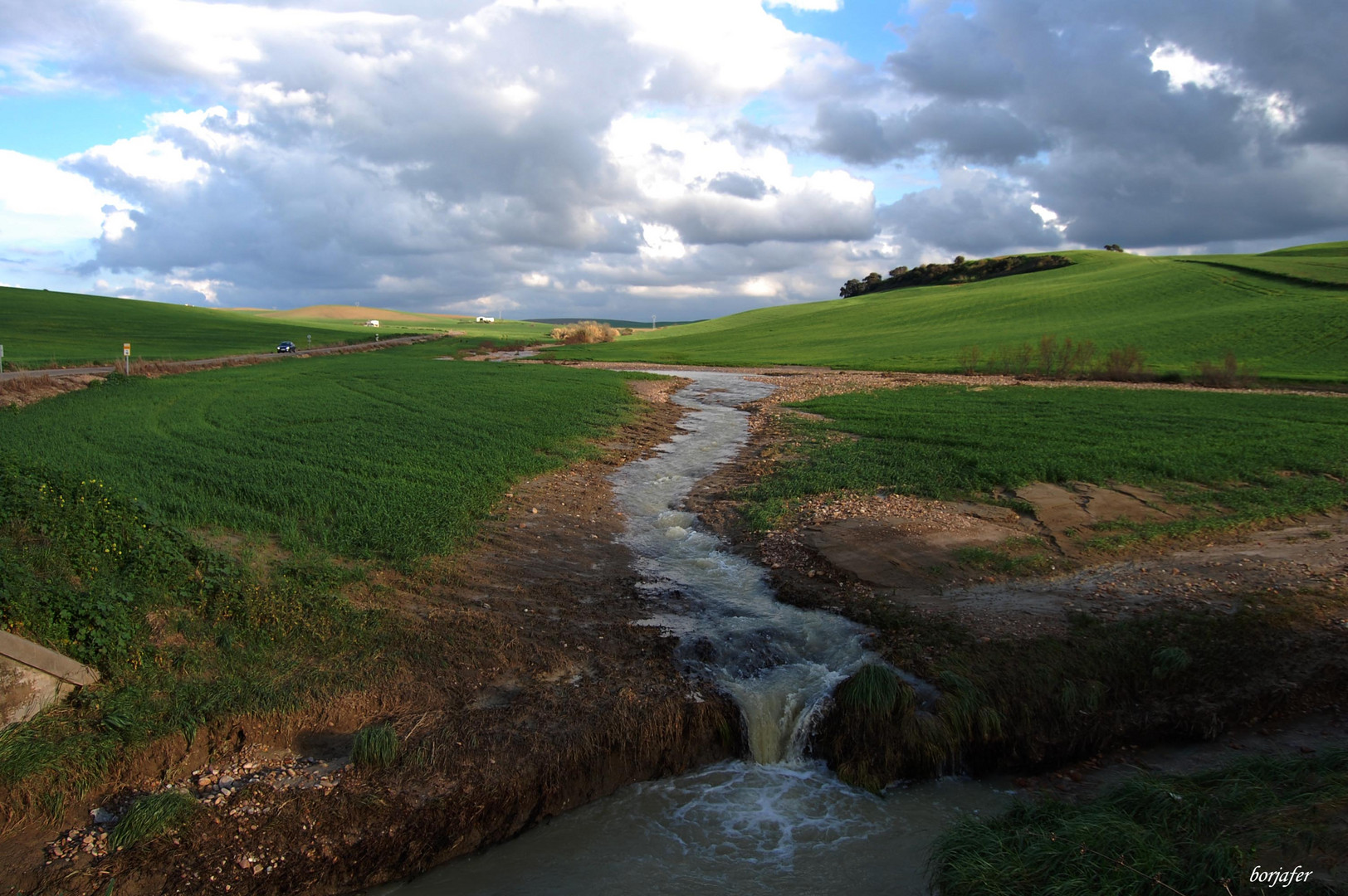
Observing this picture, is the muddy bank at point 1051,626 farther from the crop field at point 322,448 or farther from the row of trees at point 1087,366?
the row of trees at point 1087,366

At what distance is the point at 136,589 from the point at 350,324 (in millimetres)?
164766

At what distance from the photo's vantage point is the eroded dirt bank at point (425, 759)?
6.40 meters

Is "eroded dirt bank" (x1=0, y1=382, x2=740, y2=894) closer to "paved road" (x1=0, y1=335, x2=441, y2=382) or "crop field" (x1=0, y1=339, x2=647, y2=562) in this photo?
"crop field" (x1=0, y1=339, x2=647, y2=562)

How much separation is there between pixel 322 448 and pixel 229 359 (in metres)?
46.8

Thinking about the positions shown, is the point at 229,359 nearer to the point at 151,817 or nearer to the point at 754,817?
the point at 151,817

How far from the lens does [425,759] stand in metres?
7.51

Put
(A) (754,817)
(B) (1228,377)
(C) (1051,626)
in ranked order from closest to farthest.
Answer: (A) (754,817), (C) (1051,626), (B) (1228,377)

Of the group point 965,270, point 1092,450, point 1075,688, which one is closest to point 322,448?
point 1075,688

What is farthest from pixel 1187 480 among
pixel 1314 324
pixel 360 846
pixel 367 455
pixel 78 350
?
pixel 78 350

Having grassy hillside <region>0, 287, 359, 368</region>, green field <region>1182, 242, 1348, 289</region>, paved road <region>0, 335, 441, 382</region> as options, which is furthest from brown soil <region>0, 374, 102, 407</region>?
green field <region>1182, 242, 1348, 289</region>

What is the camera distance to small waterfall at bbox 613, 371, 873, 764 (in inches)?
340

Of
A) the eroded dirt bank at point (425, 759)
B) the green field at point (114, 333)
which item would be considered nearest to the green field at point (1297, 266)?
the eroded dirt bank at point (425, 759)

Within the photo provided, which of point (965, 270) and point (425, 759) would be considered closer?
point (425, 759)

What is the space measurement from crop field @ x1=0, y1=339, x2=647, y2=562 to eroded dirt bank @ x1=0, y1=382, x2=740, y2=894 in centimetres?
276
